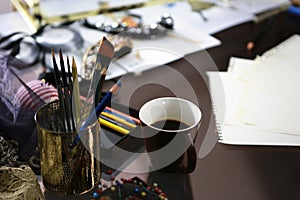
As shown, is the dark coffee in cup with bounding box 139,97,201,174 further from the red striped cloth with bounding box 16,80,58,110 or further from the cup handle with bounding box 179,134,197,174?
the red striped cloth with bounding box 16,80,58,110

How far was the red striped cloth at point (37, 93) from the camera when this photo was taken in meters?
0.67

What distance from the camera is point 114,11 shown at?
105 cm

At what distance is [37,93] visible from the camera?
69 cm

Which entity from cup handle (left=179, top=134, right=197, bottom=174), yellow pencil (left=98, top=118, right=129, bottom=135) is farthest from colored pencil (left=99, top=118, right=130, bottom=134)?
cup handle (left=179, top=134, right=197, bottom=174)

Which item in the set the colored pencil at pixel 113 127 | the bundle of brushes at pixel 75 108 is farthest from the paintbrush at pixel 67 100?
the colored pencil at pixel 113 127

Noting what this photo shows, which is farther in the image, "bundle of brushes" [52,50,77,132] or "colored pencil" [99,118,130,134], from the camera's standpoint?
"colored pencil" [99,118,130,134]

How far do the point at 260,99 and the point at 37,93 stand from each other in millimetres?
378

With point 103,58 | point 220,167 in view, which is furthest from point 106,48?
point 220,167

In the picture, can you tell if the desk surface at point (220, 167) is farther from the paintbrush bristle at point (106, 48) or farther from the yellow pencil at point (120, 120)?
the paintbrush bristle at point (106, 48)

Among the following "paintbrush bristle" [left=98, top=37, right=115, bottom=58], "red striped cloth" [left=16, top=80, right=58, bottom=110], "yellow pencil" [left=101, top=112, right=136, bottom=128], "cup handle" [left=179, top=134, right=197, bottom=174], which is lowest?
"cup handle" [left=179, top=134, right=197, bottom=174]

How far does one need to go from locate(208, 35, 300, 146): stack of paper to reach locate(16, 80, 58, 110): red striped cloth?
10.5 inches

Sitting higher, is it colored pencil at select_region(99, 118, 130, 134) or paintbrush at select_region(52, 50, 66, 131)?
paintbrush at select_region(52, 50, 66, 131)

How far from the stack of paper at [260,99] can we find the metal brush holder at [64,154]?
218 millimetres

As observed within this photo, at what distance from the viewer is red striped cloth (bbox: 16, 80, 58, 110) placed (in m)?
0.67
